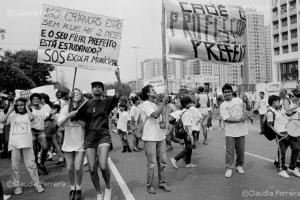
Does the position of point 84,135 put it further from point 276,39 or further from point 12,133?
point 276,39

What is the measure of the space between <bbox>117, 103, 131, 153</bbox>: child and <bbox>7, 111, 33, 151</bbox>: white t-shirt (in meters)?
4.56

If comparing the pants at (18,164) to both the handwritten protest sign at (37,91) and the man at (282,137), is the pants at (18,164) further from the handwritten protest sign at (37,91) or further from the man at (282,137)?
the handwritten protest sign at (37,91)

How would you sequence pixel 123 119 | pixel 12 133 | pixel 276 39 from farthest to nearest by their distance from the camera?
pixel 276 39
pixel 123 119
pixel 12 133

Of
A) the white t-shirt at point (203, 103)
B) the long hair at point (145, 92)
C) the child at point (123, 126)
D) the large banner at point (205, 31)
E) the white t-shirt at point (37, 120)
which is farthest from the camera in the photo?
the white t-shirt at point (203, 103)

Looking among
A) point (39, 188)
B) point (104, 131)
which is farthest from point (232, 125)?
point (39, 188)

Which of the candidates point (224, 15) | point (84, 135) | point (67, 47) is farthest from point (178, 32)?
point (84, 135)

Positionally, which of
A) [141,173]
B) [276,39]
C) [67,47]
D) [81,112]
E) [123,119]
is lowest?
[141,173]

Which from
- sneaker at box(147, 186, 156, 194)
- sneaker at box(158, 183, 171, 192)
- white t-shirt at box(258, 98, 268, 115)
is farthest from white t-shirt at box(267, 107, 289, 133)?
white t-shirt at box(258, 98, 268, 115)

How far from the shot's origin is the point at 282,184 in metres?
5.73

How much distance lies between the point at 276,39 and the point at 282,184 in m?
65.4

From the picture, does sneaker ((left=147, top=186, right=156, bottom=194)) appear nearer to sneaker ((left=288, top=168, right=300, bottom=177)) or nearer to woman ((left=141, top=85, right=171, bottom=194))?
woman ((left=141, top=85, right=171, bottom=194))

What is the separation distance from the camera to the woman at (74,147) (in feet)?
17.5

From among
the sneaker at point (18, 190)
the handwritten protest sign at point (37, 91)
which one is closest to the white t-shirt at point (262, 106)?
the handwritten protest sign at point (37, 91)

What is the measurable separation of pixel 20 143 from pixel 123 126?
5028 mm
